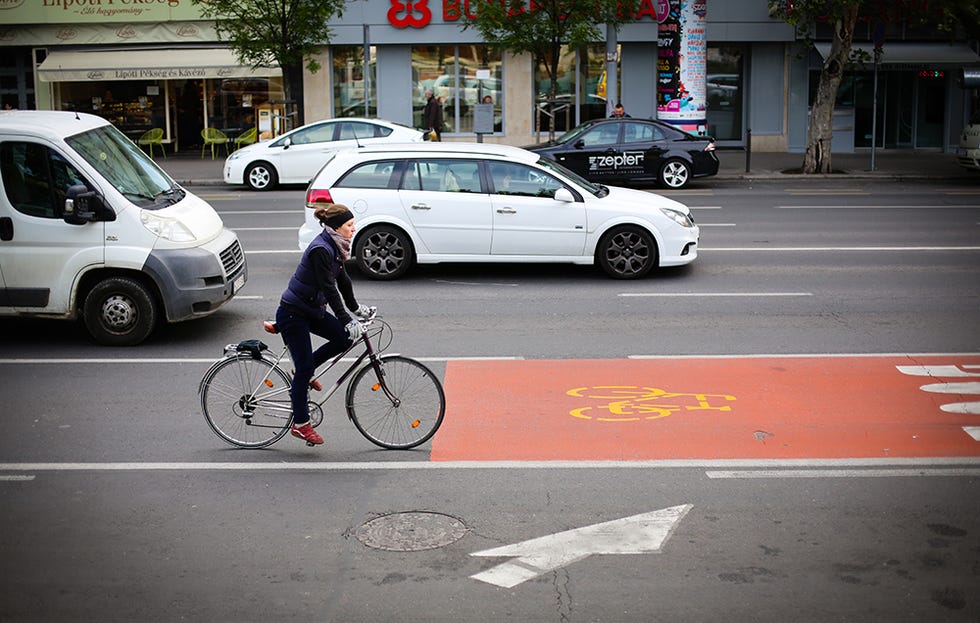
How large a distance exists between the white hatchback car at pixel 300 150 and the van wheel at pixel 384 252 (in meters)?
11.5

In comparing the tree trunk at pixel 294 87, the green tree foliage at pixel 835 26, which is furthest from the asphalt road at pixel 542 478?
the tree trunk at pixel 294 87

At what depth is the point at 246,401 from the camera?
8109mm

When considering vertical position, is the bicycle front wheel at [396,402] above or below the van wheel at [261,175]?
below

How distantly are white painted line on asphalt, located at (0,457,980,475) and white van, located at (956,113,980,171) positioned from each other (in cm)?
1955

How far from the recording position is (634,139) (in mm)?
24859

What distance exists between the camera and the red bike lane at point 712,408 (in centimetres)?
811

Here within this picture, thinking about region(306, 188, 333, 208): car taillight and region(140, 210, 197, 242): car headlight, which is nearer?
region(140, 210, 197, 242): car headlight

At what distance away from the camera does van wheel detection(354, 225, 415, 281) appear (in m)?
14.2

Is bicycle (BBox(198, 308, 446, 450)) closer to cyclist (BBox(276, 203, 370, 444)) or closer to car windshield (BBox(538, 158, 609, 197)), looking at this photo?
cyclist (BBox(276, 203, 370, 444))

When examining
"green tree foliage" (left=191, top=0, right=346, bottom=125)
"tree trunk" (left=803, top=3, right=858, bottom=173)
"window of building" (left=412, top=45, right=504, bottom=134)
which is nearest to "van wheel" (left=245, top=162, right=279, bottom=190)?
"green tree foliage" (left=191, top=0, right=346, bottom=125)

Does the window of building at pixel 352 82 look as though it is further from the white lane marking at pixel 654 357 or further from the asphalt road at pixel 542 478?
the white lane marking at pixel 654 357

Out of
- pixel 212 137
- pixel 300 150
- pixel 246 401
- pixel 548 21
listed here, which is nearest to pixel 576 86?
pixel 548 21

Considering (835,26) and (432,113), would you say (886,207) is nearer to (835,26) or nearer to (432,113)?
(835,26)

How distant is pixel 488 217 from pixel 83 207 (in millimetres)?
4943
